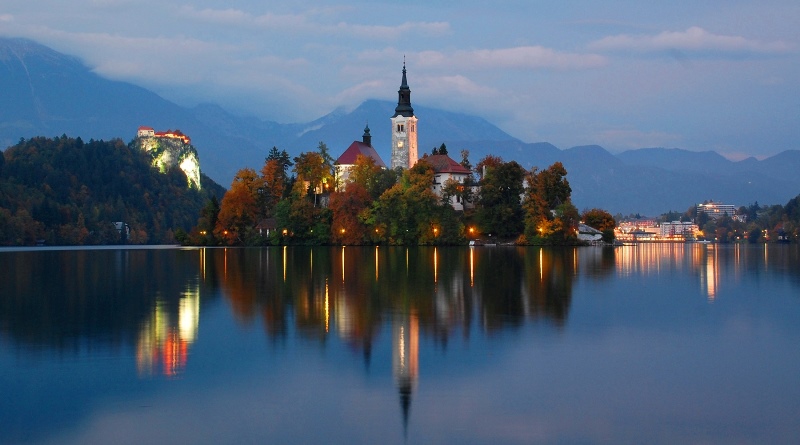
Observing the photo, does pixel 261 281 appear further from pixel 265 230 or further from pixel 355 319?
pixel 265 230

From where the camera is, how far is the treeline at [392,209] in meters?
95.6

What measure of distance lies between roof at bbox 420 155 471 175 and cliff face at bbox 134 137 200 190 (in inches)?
3045

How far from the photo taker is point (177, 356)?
19.6 metres

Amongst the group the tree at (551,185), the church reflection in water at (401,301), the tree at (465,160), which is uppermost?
the tree at (465,160)

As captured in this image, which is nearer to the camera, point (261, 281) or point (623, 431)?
point (623, 431)

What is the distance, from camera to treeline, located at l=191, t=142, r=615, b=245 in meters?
95.6

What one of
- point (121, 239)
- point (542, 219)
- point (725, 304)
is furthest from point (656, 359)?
point (121, 239)

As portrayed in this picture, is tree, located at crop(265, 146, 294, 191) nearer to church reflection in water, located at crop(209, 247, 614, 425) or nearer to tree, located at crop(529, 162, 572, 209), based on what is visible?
tree, located at crop(529, 162, 572, 209)

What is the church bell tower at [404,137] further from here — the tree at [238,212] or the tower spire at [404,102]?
the tree at [238,212]

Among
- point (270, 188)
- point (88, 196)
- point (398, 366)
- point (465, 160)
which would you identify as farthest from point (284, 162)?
point (398, 366)

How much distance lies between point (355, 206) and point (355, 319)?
2838 inches

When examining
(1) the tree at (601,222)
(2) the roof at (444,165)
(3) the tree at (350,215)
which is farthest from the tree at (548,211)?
(3) the tree at (350,215)

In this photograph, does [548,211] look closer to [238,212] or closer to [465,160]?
[465,160]

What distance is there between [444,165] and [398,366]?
92.3m
